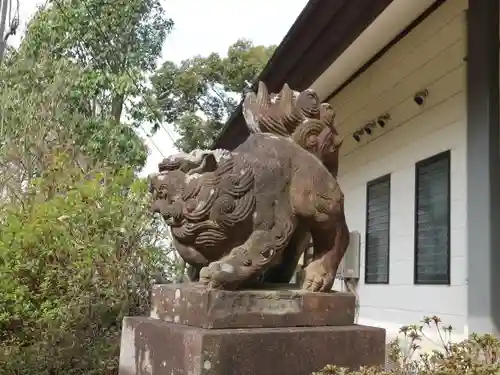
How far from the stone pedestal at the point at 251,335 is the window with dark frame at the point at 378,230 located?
3.51 meters

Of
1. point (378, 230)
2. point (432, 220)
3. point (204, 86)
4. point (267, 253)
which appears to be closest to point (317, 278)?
point (267, 253)

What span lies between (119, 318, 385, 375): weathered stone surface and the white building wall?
210 centimetres

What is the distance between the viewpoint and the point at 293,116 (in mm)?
3055

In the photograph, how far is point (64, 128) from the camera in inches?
432

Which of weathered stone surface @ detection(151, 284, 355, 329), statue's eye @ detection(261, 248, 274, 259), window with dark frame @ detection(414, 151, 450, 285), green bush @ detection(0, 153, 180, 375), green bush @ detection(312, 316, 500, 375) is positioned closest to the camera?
green bush @ detection(312, 316, 500, 375)

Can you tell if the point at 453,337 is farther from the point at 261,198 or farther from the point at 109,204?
the point at 109,204

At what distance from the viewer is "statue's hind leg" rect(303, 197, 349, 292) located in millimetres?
2861

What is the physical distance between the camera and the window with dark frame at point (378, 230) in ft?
20.7

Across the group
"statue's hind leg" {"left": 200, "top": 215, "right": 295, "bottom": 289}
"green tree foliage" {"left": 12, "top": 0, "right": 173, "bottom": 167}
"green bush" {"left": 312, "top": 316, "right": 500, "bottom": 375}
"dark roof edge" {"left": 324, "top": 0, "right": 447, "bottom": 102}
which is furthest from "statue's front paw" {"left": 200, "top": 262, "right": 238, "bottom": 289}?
"green tree foliage" {"left": 12, "top": 0, "right": 173, "bottom": 167}

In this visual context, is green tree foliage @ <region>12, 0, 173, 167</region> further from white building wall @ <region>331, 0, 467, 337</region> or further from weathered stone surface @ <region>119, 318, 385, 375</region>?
weathered stone surface @ <region>119, 318, 385, 375</region>

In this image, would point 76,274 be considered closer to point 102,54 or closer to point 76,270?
point 76,270

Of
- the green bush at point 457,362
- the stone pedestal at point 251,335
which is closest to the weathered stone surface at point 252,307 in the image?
the stone pedestal at point 251,335

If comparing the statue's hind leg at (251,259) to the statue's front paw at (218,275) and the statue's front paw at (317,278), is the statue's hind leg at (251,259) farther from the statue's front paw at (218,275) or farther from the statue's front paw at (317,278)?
the statue's front paw at (317,278)

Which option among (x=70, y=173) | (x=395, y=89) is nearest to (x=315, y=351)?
(x=395, y=89)
